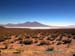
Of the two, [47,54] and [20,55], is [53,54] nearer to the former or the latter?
[47,54]

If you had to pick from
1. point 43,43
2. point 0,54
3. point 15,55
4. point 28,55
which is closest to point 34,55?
point 28,55

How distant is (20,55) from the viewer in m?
14.8

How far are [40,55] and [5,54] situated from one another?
276cm

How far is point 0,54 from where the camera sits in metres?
15.0

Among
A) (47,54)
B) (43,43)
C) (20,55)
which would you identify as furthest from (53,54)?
(43,43)

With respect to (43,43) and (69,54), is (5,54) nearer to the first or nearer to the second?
(69,54)

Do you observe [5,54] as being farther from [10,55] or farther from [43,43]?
[43,43]

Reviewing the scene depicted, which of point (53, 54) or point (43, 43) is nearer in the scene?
point (53, 54)

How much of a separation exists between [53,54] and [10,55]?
3331 mm

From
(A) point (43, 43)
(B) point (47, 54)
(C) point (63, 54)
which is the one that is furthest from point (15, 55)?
(A) point (43, 43)

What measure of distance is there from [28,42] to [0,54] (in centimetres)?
803

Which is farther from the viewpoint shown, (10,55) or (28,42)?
(28,42)

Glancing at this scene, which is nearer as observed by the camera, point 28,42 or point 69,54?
point 69,54

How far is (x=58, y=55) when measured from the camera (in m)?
14.7
